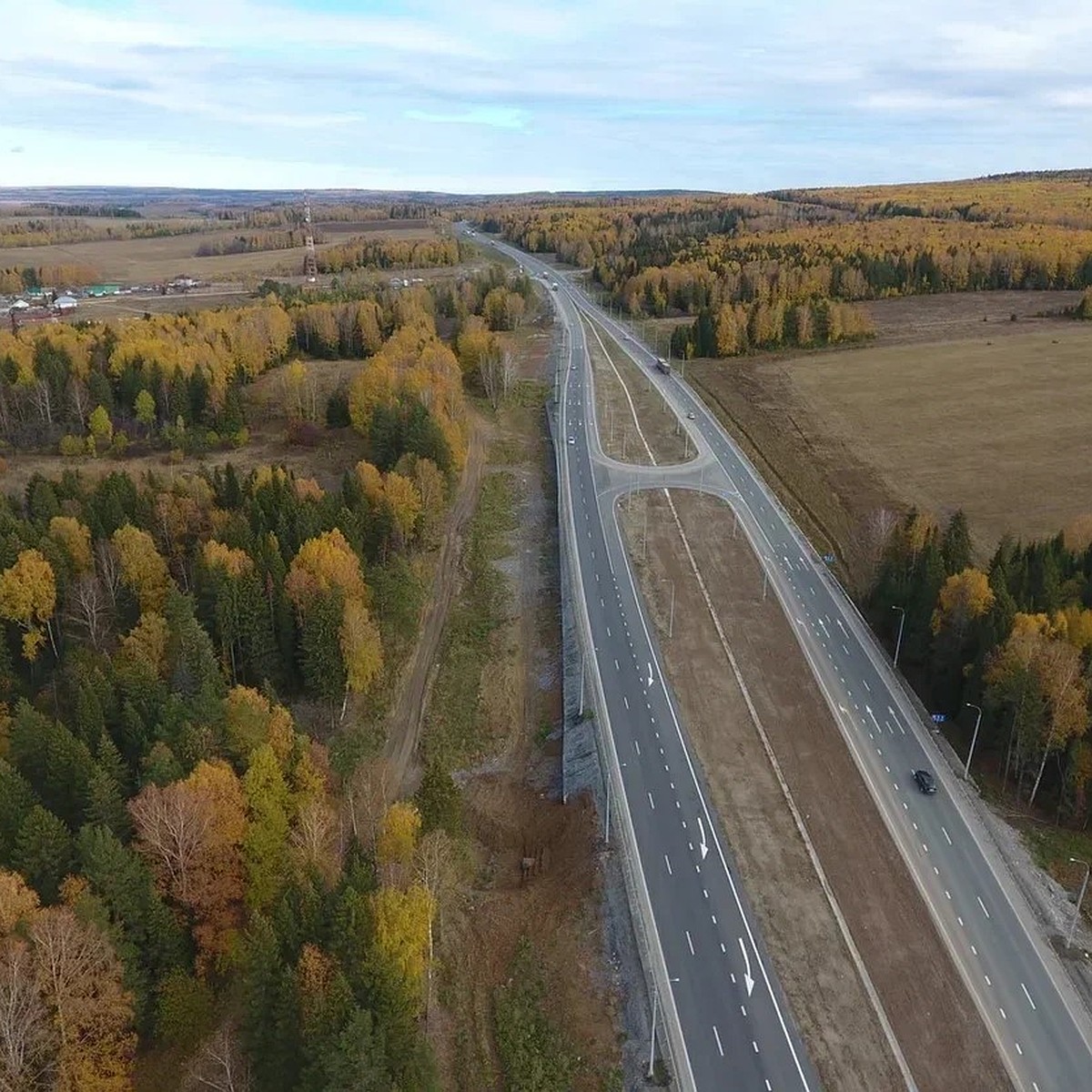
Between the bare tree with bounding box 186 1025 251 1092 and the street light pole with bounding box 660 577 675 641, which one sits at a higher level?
the street light pole with bounding box 660 577 675 641

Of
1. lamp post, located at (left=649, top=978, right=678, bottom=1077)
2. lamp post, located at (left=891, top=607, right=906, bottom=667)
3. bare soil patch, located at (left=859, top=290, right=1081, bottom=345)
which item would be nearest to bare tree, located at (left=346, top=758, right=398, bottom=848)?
lamp post, located at (left=649, top=978, right=678, bottom=1077)

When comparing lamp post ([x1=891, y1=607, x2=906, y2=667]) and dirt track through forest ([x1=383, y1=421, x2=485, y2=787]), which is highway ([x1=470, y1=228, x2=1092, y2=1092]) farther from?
dirt track through forest ([x1=383, y1=421, x2=485, y2=787])

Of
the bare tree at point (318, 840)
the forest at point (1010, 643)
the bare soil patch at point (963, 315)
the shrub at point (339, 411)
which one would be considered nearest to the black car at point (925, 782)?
the forest at point (1010, 643)

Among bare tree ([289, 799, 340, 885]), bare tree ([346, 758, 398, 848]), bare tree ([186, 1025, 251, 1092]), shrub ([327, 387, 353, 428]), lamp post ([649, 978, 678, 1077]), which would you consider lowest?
bare tree ([186, 1025, 251, 1092])

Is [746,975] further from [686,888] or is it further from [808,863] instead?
[808,863]

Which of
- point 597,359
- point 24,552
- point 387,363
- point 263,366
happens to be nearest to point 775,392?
point 597,359

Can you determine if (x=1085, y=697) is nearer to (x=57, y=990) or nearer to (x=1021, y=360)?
(x=57, y=990)
